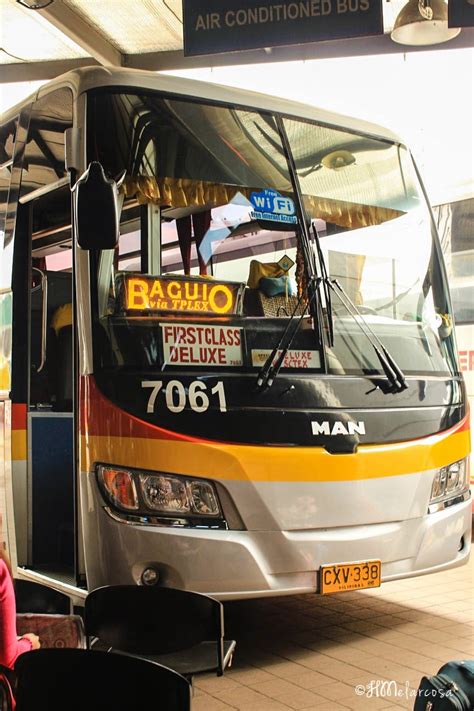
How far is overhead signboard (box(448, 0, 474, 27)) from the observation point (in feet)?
20.9

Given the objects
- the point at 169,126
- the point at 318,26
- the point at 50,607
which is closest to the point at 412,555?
the point at 50,607

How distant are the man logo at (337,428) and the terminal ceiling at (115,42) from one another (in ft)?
15.8

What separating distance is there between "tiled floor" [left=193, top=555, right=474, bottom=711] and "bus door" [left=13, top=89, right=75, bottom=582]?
46.9 inches

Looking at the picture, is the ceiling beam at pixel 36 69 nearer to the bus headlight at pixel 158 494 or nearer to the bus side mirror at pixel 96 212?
the bus side mirror at pixel 96 212

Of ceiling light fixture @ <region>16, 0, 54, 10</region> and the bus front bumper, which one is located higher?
ceiling light fixture @ <region>16, 0, 54, 10</region>

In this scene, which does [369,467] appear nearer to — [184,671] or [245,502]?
[245,502]

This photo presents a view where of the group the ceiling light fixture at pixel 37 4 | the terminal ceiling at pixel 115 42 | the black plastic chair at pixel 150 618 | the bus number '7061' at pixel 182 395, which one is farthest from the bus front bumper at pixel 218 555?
the ceiling light fixture at pixel 37 4

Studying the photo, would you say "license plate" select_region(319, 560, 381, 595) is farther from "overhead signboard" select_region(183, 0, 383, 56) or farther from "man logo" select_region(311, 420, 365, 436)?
"overhead signboard" select_region(183, 0, 383, 56)

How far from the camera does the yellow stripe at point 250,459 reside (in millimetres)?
5336

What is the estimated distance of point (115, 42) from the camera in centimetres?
1061

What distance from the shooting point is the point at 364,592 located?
7.70 meters

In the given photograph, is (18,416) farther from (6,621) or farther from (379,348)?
(6,621)

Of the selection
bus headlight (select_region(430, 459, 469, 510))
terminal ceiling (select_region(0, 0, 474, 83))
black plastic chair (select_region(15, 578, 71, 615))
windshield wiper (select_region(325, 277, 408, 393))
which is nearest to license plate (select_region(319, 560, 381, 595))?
bus headlight (select_region(430, 459, 469, 510))

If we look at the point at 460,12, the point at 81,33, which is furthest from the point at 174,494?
the point at 81,33
